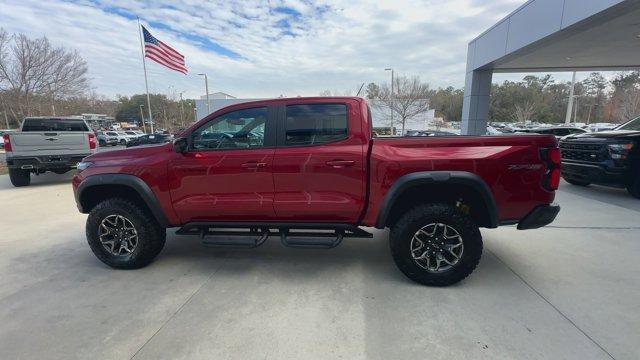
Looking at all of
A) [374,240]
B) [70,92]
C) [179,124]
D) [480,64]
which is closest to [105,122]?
[179,124]

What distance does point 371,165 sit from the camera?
325 centimetres

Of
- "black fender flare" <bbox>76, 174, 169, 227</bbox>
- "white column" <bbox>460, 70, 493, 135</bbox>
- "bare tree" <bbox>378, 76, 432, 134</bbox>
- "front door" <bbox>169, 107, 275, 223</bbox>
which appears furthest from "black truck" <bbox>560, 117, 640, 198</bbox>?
"bare tree" <bbox>378, 76, 432, 134</bbox>

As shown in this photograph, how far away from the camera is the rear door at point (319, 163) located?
3.31 m

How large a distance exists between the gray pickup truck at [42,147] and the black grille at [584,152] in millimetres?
11691

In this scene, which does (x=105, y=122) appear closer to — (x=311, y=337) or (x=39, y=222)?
(x=39, y=222)

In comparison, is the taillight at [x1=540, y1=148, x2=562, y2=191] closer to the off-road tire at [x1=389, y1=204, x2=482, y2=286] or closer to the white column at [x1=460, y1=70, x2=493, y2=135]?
the off-road tire at [x1=389, y1=204, x2=482, y2=286]

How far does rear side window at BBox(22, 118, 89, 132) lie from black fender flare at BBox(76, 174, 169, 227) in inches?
287

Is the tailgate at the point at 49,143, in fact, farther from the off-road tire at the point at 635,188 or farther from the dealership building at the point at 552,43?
the dealership building at the point at 552,43

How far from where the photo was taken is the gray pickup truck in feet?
26.1

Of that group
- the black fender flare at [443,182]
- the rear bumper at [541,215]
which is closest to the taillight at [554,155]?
the rear bumper at [541,215]

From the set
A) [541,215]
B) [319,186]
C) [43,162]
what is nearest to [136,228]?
[319,186]

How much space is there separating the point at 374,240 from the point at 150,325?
2.85 meters

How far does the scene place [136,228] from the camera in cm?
369

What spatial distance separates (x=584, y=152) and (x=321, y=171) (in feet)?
22.9
